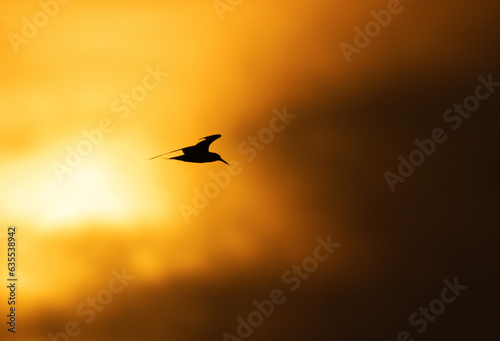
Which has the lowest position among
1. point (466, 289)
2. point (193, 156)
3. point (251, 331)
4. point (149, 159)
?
point (466, 289)

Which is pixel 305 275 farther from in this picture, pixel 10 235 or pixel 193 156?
pixel 10 235

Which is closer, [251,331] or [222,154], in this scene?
[222,154]

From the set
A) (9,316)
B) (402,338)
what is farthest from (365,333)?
(9,316)

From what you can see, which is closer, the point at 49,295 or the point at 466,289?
the point at 49,295

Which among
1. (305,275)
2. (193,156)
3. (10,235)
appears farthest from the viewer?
(305,275)

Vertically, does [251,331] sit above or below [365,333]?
above

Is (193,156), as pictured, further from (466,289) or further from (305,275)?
(466,289)

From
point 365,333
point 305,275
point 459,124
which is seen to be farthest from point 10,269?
point 459,124

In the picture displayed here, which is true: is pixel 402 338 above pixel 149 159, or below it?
below

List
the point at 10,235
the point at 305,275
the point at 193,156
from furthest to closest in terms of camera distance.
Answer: the point at 305,275 → the point at 10,235 → the point at 193,156
